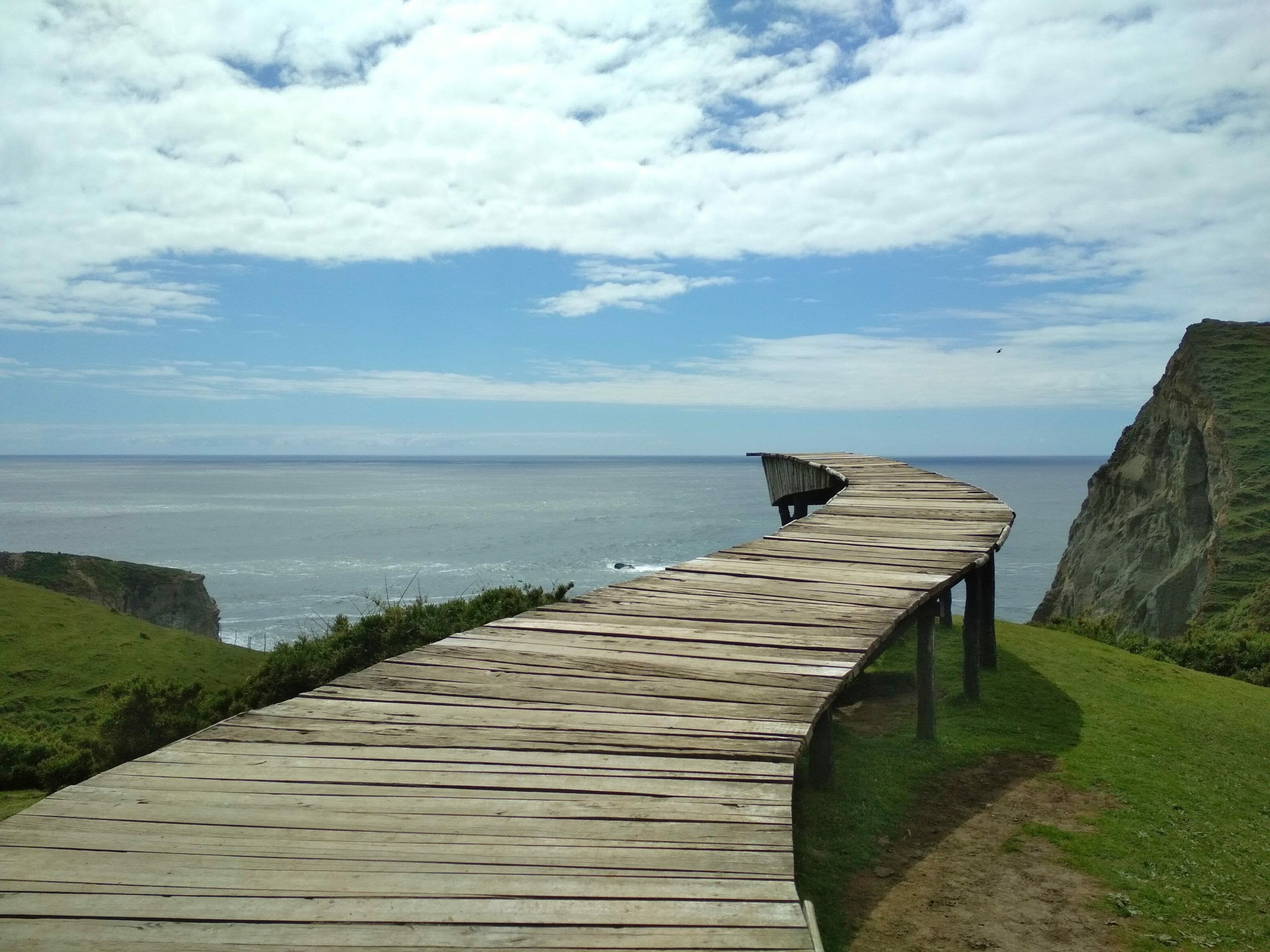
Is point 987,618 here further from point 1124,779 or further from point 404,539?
point 404,539

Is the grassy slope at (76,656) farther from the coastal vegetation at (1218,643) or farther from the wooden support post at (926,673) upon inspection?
the coastal vegetation at (1218,643)

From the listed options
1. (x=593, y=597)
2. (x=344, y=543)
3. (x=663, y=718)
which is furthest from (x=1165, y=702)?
(x=344, y=543)

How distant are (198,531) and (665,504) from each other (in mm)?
51506

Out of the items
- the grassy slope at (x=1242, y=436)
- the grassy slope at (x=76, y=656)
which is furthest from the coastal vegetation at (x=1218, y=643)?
the grassy slope at (x=76, y=656)

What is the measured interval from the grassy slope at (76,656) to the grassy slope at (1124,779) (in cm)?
1227

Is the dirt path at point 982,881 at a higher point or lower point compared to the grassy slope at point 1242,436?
lower

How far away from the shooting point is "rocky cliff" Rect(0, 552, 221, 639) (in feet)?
96.8

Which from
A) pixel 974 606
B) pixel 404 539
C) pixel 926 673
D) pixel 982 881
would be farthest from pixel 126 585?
pixel 404 539

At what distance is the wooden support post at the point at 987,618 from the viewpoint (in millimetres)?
9578

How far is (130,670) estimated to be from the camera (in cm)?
1678

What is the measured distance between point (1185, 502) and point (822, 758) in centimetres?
2009

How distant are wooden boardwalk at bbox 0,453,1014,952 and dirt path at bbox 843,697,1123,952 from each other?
4.30 feet

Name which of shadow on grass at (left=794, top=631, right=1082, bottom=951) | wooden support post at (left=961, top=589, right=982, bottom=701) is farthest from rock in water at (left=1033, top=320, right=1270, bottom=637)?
wooden support post at (left=961, top=589, right=982, bottom=701)

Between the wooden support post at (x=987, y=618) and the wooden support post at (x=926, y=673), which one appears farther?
the wooden support post at (x=987, y=618)
